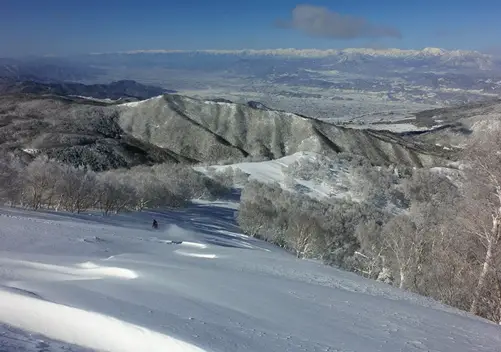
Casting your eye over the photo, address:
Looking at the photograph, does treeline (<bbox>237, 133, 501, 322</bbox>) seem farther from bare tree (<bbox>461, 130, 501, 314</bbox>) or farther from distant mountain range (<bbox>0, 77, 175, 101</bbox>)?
distant mountain range (<bbox>0, 77, 175, 101</bbox>)

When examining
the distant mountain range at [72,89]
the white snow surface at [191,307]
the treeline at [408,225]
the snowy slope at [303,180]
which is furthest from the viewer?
the distant mountain range at [72,89]

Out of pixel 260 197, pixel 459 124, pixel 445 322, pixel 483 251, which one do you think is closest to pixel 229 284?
pixel 445 322

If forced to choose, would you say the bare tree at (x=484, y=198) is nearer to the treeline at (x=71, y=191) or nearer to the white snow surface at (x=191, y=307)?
the white snow surface at (x=191, y=307)

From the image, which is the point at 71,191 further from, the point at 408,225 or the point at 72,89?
the point at 72,89

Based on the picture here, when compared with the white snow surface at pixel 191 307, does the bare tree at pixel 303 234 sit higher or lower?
lower

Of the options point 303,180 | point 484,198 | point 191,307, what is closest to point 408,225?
point 484,198

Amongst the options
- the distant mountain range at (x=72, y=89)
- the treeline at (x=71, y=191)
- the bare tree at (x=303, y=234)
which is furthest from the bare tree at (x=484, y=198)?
the distant mountain range at (x=72, y=89)

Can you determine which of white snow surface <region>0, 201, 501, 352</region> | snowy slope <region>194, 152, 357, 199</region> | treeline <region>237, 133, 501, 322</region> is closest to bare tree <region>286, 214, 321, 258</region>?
treeline <region>237, 133, 501, 322</region>
